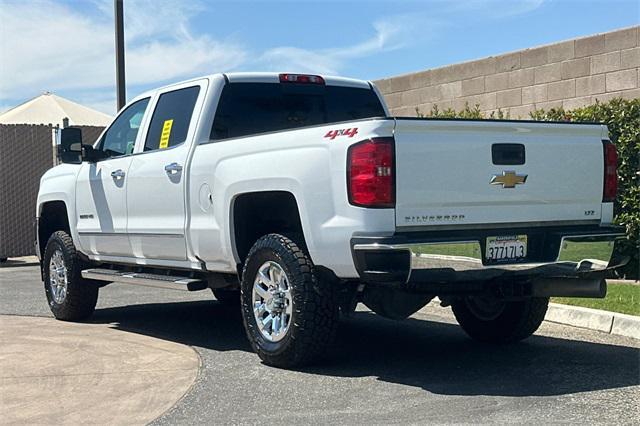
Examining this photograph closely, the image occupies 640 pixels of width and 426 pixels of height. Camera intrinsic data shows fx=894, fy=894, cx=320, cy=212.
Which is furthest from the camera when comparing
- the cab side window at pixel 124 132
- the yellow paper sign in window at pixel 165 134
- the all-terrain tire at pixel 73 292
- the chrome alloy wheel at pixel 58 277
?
the chrome alloy wheel at pixel 58 277

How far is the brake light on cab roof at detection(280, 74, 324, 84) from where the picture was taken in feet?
→ 25.1

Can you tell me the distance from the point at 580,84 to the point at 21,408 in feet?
28.0

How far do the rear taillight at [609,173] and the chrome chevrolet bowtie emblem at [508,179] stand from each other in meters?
0.76

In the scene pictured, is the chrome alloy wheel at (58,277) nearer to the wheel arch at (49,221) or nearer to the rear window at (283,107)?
the wheel arch at (49,221)

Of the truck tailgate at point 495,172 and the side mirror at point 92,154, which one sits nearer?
the truck tailgate at point 495,172

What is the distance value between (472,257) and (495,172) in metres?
0.58

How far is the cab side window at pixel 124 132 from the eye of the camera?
8201 millimetres

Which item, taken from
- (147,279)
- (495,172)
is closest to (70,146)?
(147,279)

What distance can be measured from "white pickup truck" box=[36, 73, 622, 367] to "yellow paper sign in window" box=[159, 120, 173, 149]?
0.7 inches

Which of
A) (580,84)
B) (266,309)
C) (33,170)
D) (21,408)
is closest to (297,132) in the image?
(266,309)

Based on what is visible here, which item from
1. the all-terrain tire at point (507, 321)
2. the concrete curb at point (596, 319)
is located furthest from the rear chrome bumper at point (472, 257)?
the concrete curb at point (596, 319)

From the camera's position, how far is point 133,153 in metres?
7.96

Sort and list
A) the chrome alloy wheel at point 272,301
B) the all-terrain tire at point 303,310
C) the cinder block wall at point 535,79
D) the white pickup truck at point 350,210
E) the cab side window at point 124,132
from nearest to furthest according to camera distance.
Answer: the white pickup truck at point 350,210 → the all-terrain tire at point 303,310 → the chrome alloy wheel at point 272,301 → the cab side window at point 124,132 → the cinder block wall at point 535,79

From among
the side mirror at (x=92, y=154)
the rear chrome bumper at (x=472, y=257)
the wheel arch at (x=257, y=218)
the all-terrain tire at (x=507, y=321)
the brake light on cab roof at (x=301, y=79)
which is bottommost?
the all-terrain tire at (x=507, y=321)
